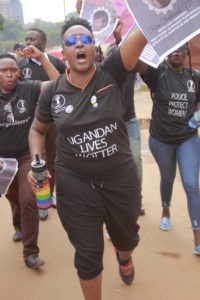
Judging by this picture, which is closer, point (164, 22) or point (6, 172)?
point (164, 22)

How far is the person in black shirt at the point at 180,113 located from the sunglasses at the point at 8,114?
1216 mm

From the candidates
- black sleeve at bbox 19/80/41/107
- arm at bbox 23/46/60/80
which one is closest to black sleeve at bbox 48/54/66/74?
arm at bbox 23/46/60/80

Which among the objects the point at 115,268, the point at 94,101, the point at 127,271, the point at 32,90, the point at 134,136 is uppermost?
the point at 94,101

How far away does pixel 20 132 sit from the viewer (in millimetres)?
3160

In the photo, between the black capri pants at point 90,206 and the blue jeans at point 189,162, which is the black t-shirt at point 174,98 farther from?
the black capri pants at point 90,206

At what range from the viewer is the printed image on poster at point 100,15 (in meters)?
3.32

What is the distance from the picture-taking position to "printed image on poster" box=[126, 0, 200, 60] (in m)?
1.90

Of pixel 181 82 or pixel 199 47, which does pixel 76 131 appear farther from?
pixel 199 47

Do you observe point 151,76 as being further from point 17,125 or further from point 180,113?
point 17,125

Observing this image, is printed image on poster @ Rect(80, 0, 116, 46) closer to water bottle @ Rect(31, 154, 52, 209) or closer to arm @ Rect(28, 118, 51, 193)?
arm @ Rect(28, 118, 51, 193)

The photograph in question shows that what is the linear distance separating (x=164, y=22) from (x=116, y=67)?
1.29ft

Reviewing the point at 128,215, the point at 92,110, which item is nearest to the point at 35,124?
the point at 92,110

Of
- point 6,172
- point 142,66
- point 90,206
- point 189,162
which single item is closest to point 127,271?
point 90,206

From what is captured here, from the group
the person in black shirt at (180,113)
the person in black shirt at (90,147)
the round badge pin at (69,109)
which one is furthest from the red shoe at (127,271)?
the round badge pin at (69,109)
